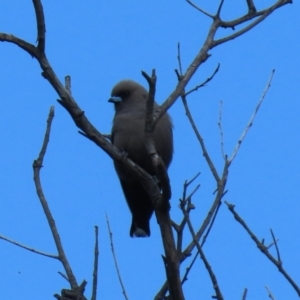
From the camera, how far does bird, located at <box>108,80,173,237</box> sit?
6.95 meters

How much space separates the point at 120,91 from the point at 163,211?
4.14 m

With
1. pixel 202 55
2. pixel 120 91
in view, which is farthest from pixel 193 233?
pixel 120 91

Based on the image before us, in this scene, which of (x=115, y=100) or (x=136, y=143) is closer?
(x=136, y=143)

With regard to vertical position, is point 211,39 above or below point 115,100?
below

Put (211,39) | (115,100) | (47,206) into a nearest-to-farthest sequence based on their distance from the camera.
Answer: (47,206) → (211,39) → (115,100)

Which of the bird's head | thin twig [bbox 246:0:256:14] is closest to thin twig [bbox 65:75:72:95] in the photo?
thin twig [bbox 246:0:256:14]

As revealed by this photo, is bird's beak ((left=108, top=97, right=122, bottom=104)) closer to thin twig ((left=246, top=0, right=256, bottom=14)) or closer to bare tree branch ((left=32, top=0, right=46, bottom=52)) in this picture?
thin twig ((left=246, top=0, right=256, bottom=14))

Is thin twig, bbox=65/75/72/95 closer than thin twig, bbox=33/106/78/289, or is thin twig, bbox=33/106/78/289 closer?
thin twig, bbox=33/106/78/289

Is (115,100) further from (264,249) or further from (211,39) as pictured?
(264,249)

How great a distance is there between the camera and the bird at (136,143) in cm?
695

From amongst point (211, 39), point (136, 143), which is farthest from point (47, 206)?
point (136, 143)

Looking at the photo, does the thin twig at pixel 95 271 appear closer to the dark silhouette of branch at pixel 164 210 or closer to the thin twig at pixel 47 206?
the thin twig at pixel 47 206

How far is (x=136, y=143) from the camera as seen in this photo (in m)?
6.93

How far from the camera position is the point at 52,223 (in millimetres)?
3883
